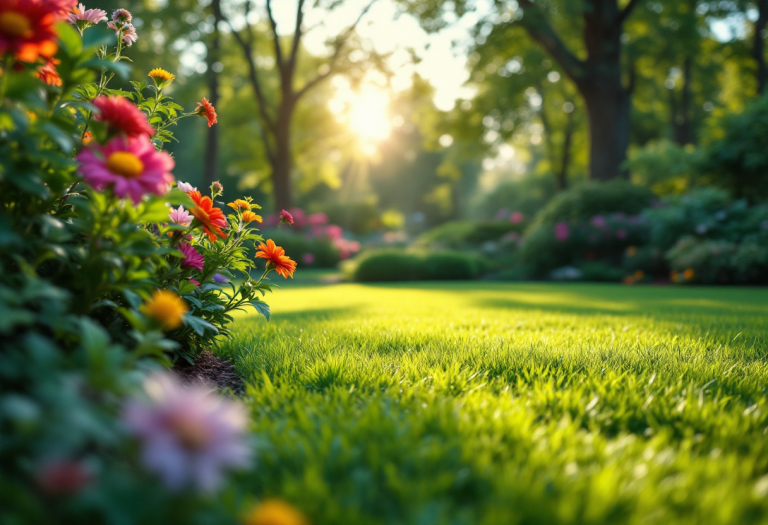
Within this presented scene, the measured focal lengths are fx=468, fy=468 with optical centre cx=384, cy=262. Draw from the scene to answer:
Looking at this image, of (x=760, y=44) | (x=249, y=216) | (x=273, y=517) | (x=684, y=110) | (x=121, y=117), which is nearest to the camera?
(x=273, y=517)

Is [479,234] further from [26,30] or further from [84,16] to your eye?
[26,30]

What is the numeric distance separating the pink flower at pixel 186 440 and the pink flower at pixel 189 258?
1.28m

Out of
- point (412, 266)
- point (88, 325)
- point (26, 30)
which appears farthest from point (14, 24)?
point (412, 266)

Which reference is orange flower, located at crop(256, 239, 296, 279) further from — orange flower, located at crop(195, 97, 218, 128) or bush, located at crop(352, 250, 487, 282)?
bush, located at crop(352, 250, 487, 282)

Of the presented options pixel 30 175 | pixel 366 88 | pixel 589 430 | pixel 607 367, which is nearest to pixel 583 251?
pixel 366 88

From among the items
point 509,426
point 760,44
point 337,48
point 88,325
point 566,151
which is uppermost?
point 760,44

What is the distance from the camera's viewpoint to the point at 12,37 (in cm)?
111

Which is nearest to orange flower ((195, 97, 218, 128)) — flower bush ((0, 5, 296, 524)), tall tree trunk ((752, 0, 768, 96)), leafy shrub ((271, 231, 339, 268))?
flower bush ((0, 5, 296, 524))

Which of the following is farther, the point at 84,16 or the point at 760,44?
the point at 760,44

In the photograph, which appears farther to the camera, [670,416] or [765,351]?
[765,351]

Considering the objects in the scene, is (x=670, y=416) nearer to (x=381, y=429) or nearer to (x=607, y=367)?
(x=607, y=367)

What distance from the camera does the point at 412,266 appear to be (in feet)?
37.0

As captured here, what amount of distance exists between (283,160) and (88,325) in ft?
48.3

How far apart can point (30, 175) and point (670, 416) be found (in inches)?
82.7
